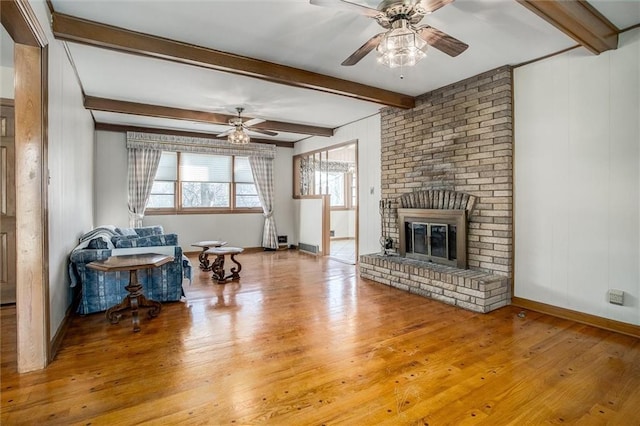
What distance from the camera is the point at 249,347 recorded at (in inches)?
110

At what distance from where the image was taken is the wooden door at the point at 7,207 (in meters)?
4.02

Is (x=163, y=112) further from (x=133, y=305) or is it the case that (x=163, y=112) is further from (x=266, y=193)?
(x=133, y=305)

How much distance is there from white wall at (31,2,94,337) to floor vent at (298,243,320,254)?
4.65m

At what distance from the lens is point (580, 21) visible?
8.75 ft

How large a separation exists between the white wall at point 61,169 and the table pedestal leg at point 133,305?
1.38 ft

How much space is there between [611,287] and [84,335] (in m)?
4.87

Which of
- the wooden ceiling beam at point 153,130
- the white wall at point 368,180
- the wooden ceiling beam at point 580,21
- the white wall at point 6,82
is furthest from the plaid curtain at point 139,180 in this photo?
the wooden ceiling beam at point 580,21

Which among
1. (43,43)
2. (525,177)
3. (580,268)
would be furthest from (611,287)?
(43,43)

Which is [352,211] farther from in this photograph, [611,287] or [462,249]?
[611,287]

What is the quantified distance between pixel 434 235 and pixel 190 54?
12.1 ft

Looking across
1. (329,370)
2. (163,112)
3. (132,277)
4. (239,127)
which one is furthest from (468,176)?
(163,112)

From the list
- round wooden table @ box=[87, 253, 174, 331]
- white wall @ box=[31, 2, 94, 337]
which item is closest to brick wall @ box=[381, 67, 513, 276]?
round wooden table @ box=[87, 253, 174, 331]

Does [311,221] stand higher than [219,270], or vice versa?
[311,221]

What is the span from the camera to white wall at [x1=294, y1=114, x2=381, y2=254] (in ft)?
19.6
